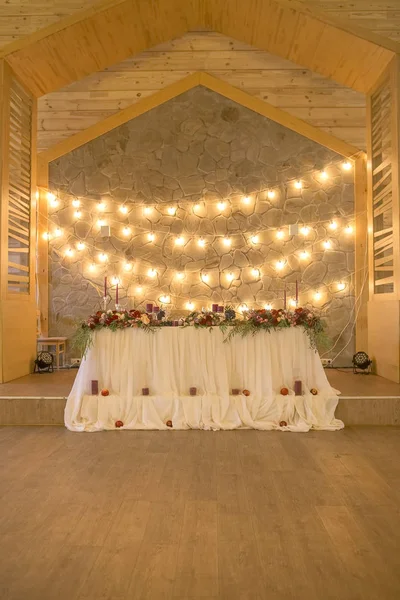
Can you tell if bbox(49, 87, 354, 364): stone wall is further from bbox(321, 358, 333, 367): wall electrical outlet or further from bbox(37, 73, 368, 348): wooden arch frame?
bbox(321, 358, 333, 367): wall electrical outlet

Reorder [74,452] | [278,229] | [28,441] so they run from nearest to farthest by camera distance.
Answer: [74,452] → [28,441] → [278,229]

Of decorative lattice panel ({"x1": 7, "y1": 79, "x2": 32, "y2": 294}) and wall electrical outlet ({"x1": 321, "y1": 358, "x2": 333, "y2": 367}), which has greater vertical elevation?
decorative lattice panel ({"x1": 7, "y1": 79, "x2": 32, "y2": 294})

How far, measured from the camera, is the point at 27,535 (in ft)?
7.34

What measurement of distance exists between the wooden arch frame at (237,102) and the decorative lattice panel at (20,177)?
698 mm

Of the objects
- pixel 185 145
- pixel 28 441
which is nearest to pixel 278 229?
pixel 185 145

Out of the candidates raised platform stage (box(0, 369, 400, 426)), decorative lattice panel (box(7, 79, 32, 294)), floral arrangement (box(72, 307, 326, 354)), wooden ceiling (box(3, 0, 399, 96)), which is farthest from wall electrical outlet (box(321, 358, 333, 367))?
decorative lattice panel (box(7, 79, 32, 294))

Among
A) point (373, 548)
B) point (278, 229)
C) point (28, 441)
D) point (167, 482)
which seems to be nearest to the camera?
point (373, 548)

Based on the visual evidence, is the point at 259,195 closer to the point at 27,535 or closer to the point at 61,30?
the point at 61,30

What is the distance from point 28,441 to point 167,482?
1415 millimetres

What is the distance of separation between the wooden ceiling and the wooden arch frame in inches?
23.9

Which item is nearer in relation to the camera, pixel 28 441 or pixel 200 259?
Answer: pixel 28 441

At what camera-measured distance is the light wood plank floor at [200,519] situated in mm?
1856

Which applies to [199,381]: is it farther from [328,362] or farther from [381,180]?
[381,180]

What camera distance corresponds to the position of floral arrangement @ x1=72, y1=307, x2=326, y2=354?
173 inches
